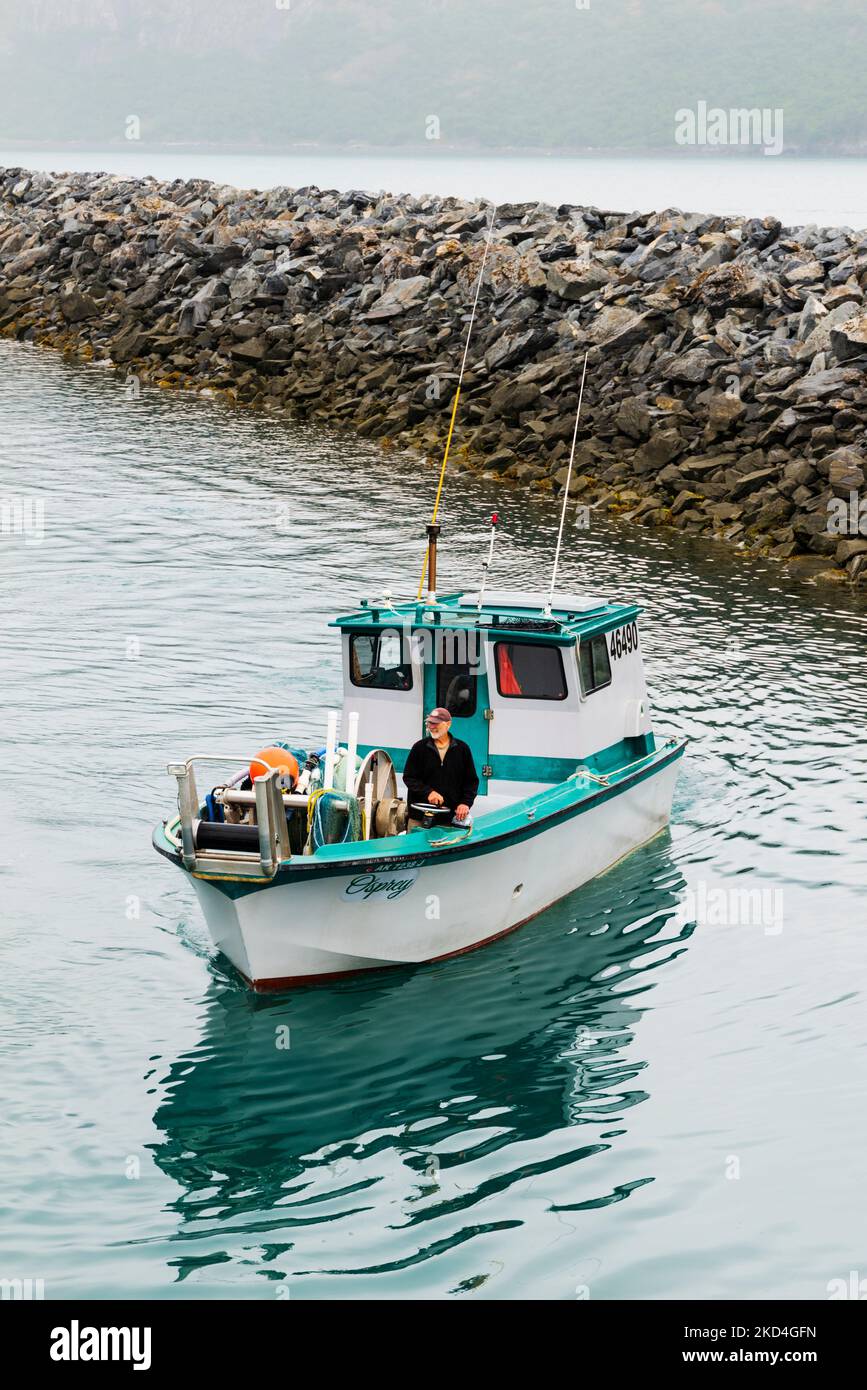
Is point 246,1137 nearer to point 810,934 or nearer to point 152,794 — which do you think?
point 810,934

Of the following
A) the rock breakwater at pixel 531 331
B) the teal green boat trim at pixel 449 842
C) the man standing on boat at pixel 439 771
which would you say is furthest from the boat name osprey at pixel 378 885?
the rock breakwater at pixel 531 331

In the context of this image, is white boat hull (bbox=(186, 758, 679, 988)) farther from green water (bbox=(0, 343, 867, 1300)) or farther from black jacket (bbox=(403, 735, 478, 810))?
black jacket (bbox=(403, 735, 478, 810))

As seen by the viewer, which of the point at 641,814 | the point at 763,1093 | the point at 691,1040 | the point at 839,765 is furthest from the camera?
the point at 839,765

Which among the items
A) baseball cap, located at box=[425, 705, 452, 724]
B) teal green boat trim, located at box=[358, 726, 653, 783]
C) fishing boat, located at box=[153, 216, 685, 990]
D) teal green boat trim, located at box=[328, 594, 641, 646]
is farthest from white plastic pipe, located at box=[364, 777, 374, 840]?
teal green boat trim, located at box=[328, 594, 641, 646]

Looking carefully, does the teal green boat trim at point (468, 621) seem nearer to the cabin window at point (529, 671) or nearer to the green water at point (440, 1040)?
the cabin window at point (529, 671)

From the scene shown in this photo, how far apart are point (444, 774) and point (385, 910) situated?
1323mm

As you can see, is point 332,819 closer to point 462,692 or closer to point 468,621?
point 462,692

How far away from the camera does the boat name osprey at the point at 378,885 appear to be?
46.2 ft

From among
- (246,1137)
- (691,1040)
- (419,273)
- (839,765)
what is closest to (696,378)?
(419,273)

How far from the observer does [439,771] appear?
14945mm

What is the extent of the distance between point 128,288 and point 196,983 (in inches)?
1731

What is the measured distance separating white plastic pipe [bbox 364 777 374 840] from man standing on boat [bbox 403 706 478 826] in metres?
0.32

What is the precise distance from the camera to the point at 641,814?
18172mm
